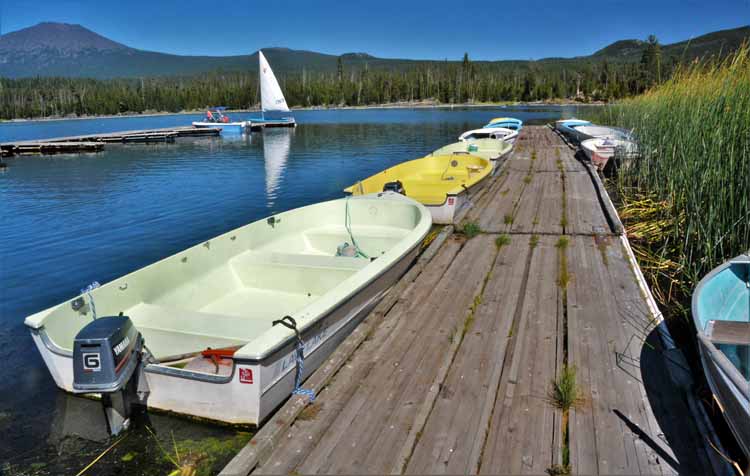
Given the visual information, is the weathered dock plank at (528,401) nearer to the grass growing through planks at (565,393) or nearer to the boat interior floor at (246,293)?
the grass growing through planks at (565,393)

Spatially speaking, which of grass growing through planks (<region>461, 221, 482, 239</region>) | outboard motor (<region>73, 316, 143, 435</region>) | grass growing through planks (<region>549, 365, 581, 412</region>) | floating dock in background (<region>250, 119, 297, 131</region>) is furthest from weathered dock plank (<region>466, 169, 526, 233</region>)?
floating dock in background (<region>250, 119, 297, 131</region>)

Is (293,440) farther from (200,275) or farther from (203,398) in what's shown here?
(200,275)

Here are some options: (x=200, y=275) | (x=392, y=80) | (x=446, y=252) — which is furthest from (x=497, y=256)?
(x=392, y=80)

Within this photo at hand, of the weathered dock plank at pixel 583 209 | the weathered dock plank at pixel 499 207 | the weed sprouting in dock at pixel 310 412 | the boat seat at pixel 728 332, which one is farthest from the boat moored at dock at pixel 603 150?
the weed sprouting in dock at pixel 310 412

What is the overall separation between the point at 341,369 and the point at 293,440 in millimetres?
875

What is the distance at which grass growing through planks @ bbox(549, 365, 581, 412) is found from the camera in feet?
10.8

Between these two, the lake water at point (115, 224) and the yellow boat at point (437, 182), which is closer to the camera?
the lake water at point (115, 224)

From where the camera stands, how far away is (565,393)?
3320mm

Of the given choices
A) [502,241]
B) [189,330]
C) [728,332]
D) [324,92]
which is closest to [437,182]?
[502,241]

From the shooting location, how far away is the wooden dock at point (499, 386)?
288 centimetres

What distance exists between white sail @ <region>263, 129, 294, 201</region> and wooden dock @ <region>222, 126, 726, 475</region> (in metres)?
11.5

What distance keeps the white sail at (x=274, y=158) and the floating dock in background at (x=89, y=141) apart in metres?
7.40

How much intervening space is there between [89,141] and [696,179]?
1597 inches

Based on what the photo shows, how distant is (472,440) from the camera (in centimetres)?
301
